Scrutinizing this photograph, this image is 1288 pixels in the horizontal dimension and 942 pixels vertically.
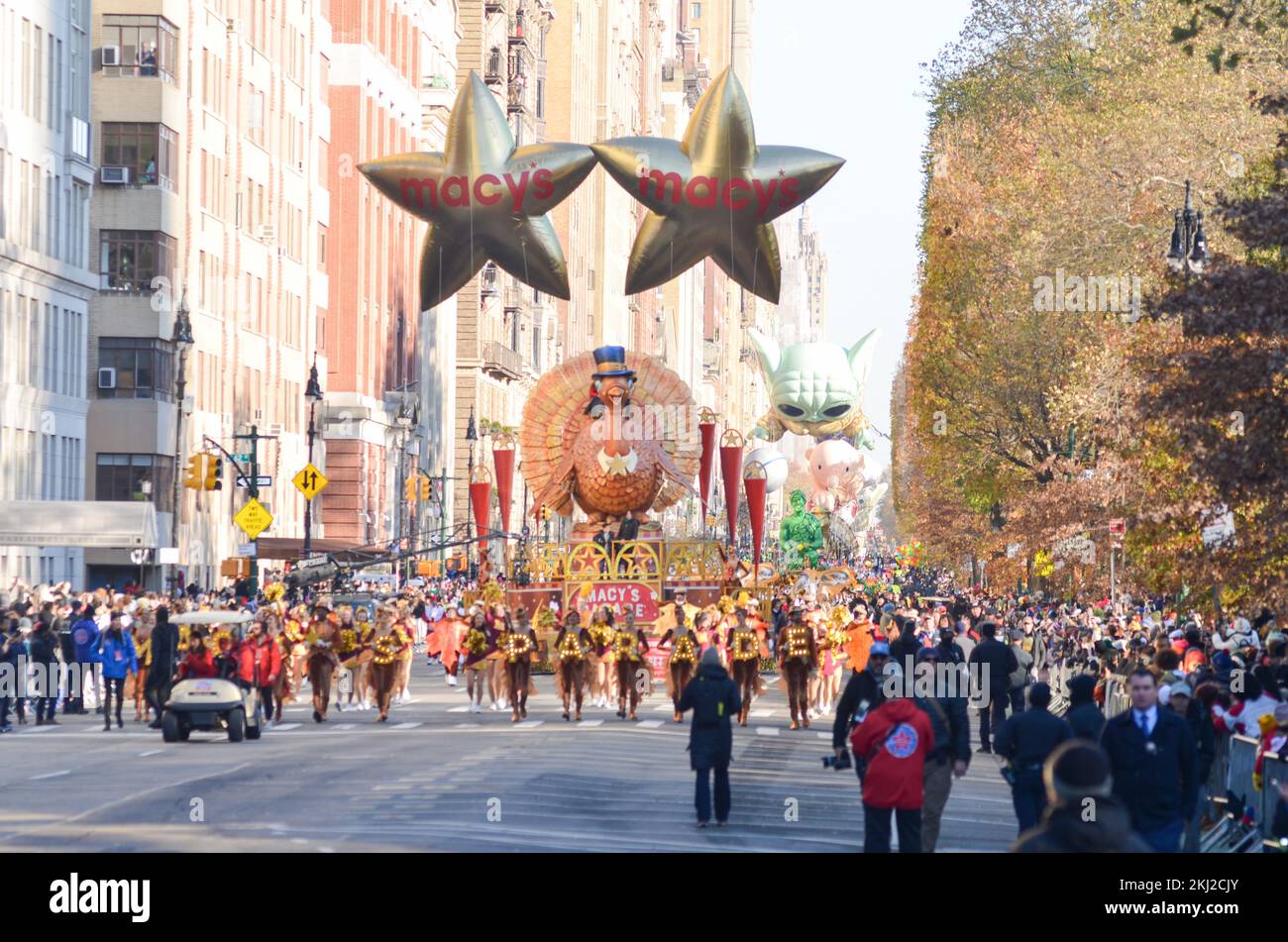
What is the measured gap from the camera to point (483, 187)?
113 feet

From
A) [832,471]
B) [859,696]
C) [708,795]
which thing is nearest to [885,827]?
[859,696]

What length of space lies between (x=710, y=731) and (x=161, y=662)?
46.1ft

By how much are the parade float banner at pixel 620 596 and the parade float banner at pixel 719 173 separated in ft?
41.9

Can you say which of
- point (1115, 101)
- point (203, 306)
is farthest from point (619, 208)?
point (1115, 101)

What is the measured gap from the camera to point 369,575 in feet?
239

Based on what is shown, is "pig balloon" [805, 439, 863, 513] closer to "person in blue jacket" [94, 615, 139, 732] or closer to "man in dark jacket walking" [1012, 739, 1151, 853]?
"person in blue jacket" [94, 615, 139, 732]

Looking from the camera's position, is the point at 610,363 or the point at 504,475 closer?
the point at 610,363

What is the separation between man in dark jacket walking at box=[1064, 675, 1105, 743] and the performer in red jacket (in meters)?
1.05

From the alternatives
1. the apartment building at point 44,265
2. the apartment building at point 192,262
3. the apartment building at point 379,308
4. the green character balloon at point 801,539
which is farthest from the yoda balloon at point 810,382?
the apartment building at point 44,265

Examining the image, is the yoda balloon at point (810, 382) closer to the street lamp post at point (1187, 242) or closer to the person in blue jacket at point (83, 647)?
the person in blue jacket at point (83, 647)

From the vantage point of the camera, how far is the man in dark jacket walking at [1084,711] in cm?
1611

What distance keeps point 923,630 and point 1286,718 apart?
27547 millimetres

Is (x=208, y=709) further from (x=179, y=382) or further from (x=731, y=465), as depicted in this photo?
(x=179, y=382)
